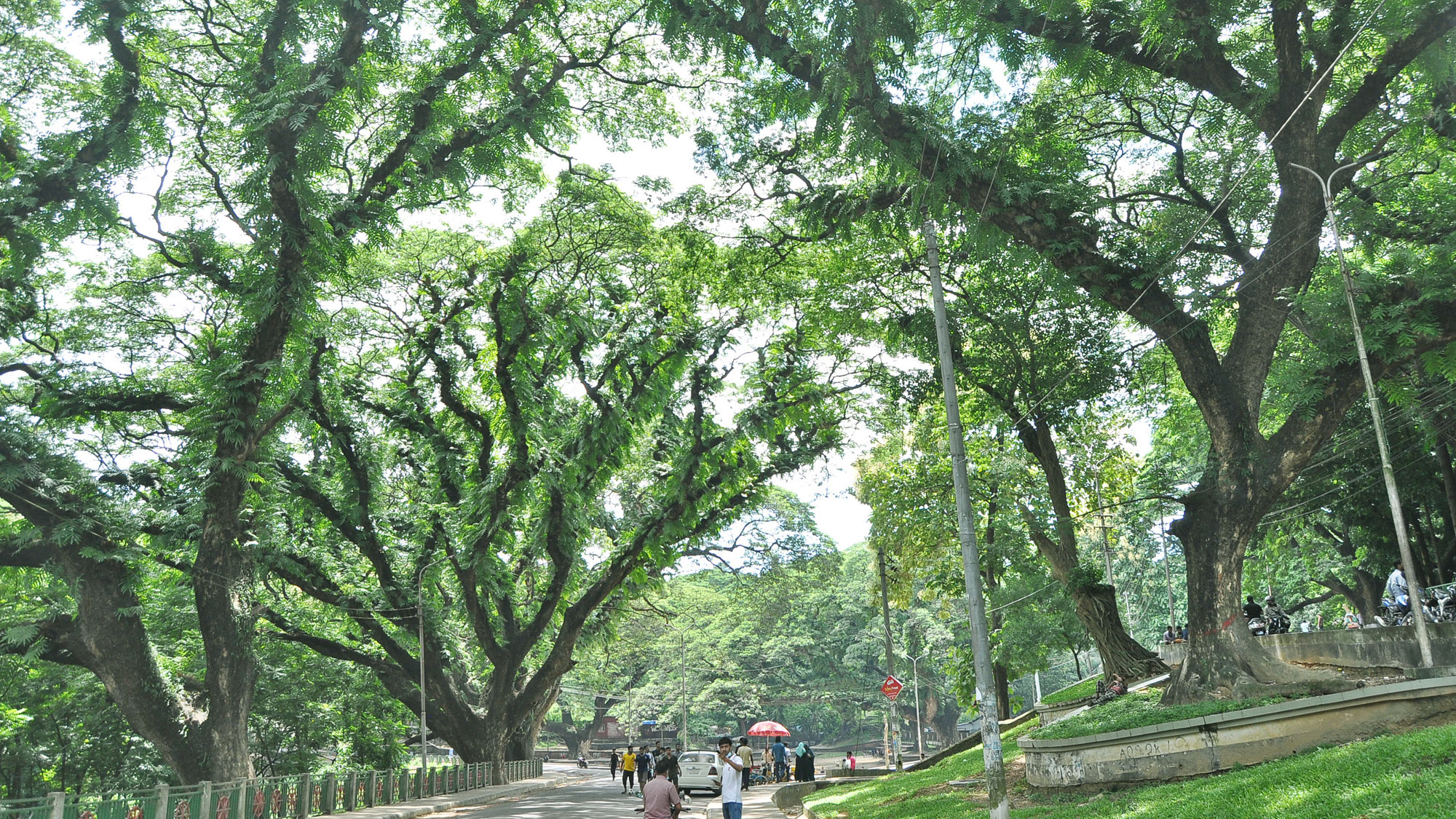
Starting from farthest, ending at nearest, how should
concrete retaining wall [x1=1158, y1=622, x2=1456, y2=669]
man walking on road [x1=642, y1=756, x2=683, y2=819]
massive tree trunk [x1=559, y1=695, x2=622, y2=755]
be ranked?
1. massive tree trunk [x1=559, y1=695, x2=622, y2=755]
2. concrete retaining wall [x1=1158, y1=622, x2=1456, y2=669]
3. man walking on road [x1=642, y1=756, x2=683, y2=819]

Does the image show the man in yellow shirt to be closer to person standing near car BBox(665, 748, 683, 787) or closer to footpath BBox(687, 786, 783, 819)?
footpath BBox(687, 786, 783, 819)

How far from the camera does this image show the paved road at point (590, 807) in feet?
64.0

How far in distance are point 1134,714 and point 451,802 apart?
57.4ft

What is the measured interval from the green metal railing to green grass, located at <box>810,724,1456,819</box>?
10.6 m

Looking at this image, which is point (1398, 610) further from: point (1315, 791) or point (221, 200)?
point (221, 200)

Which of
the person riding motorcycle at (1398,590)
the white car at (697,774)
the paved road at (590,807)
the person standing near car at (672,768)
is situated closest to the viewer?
the person standing near car at (672,768)

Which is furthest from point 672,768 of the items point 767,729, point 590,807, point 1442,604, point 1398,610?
point 767,729

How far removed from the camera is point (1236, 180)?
12.8m

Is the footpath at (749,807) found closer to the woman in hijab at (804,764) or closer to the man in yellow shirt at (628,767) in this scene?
the woman in hijab at (804,764)

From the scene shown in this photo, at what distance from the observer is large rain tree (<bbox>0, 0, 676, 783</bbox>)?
13609 mm

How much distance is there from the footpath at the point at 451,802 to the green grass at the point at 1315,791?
13229 mm

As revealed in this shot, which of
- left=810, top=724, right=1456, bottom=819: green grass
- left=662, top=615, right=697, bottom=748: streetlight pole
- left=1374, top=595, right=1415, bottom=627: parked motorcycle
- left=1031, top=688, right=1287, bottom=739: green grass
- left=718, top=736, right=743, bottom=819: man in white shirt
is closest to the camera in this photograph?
left=810, top=724, right=1456, bottom=819: green grass

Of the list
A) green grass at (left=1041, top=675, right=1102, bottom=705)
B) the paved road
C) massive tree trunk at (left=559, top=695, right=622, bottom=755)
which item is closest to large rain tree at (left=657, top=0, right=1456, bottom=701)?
the paved road

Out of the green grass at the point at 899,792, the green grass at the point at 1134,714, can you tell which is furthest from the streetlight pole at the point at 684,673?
the green grass at the point at 1134,714
